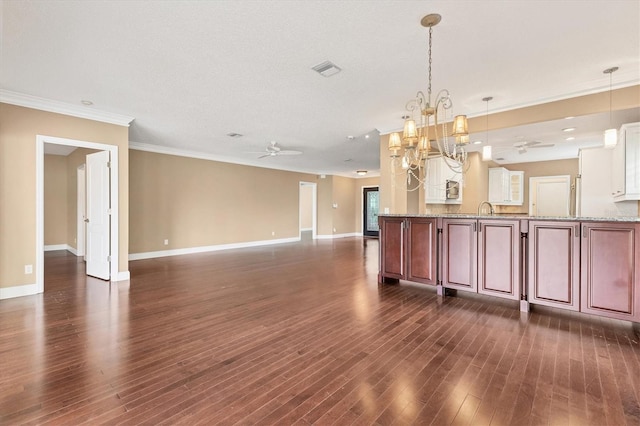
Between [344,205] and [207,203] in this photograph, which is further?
[344,205]

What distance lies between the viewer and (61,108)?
423 centimetres

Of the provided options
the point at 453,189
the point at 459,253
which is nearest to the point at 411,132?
the point at 459,253

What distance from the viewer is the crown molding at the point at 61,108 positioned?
151 inches

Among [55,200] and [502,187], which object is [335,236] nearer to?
[502,187]

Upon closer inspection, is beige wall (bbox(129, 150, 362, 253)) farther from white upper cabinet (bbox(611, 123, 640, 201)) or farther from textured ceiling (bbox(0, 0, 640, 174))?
white upper cabinet (bbox(611, 123, 640, 201))

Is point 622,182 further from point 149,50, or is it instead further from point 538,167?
point 149,50

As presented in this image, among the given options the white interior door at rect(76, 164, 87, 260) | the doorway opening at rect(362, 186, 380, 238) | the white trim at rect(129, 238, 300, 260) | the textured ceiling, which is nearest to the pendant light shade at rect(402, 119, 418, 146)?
the textured ceiling

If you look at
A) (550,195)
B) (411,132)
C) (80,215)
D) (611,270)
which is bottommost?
(611,270)

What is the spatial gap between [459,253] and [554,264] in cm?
97

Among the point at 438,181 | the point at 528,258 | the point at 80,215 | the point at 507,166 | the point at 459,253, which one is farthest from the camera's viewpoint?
the point at 507,166

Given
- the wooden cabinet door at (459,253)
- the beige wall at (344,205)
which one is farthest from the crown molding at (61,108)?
the beige wall at (344,205)

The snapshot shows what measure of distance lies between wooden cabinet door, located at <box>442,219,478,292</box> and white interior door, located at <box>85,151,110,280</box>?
17.3ft

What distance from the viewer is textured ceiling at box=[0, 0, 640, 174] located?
2.29 m

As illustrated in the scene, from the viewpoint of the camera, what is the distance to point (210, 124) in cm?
530
